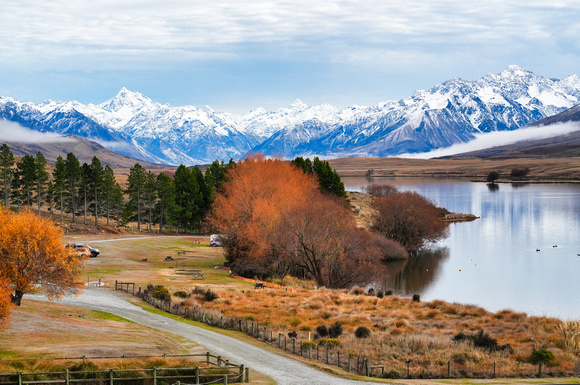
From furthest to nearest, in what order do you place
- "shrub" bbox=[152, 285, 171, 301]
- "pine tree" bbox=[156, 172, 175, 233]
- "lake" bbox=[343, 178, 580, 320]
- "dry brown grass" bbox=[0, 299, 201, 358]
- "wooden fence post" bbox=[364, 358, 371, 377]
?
"pine tree" bbox=[156, 172, 175, 233] → "lake" bbox=[343, 178, 580, 320] → "shrub" bbox=[152, 285, 171, 301] → "wooden fence post" bbox=[364, 358, 371, 377] → "dry brown grass" bbox=[0, 299, 201, 358]

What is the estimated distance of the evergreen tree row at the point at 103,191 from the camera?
10612cm

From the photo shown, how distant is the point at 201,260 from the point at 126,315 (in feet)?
130

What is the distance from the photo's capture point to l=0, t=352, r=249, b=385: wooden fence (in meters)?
26.8

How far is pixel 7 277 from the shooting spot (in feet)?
133

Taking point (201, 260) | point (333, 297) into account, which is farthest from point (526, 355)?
point (201, 260)

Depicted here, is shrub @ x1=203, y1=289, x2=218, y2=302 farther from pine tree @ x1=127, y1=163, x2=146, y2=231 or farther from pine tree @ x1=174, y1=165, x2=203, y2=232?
pine tree @ x1=127, y1=163, x2=146, y2=231

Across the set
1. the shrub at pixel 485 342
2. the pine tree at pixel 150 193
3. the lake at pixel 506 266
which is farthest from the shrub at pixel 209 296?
the pine tree at pixel 150 193

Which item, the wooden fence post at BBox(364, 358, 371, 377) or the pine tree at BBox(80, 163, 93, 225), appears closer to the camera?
the wooden fence post at BBox(364, 358, 371, 377)

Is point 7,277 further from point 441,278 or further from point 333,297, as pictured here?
point 441,278

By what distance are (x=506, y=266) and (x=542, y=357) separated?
50438 millimetres

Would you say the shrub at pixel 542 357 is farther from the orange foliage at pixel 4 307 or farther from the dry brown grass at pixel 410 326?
the orange foliage at pixel 4 307

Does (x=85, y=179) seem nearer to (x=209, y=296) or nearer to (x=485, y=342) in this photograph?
(x=209, y=296)

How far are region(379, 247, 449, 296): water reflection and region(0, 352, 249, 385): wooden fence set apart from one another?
149 feet

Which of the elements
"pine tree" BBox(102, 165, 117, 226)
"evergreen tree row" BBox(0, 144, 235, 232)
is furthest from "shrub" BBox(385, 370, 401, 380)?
"pine tree" BBox(102, 165, 117, 226)
